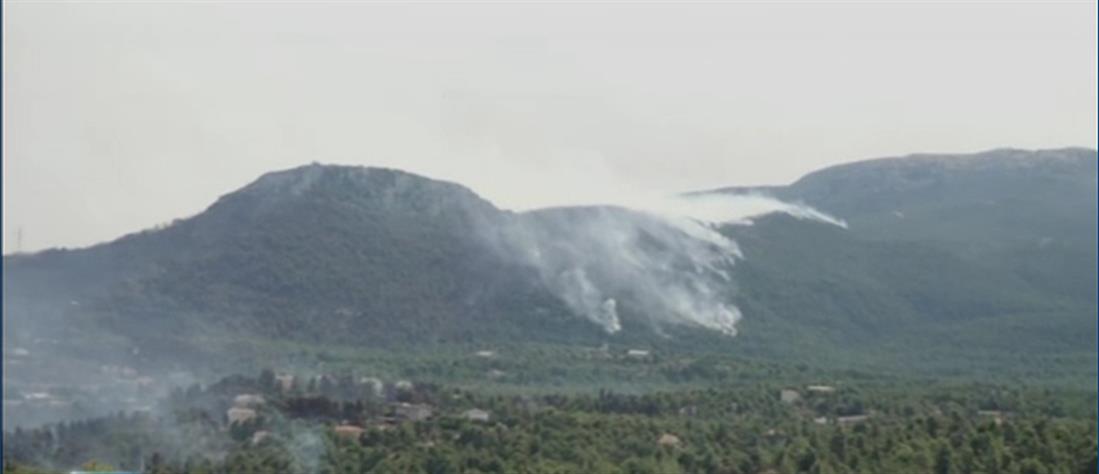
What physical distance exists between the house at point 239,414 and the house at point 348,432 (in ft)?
3.10

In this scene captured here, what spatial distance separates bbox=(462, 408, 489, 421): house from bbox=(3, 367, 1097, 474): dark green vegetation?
0.11ft

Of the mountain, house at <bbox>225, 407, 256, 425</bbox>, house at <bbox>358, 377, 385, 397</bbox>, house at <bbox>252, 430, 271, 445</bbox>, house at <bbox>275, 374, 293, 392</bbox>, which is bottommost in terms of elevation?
house at <bbox>252, 430, 271, 445</bbox>

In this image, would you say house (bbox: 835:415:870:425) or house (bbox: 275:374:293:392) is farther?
house (bbox: 275:374:293:392)

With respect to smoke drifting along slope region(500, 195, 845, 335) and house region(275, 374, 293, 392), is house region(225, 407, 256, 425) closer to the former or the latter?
house region(275, 374, 293, 392)

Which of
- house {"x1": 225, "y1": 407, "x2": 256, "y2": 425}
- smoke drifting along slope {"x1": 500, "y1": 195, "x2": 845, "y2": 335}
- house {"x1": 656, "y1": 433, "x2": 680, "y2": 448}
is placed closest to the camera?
house {"x1": 656, "y1": 433, "x2": 680, "y2": 448}

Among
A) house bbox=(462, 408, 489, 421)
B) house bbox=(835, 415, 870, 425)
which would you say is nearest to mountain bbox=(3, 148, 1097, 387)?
house bbox=(462, 408, 489, 421)

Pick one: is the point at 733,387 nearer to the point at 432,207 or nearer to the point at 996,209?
the point at 432,207

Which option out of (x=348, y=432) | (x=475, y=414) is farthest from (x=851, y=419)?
(x=348, y=432)

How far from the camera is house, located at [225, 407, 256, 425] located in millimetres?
17845

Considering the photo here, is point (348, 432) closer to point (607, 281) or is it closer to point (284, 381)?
point (284, 381)

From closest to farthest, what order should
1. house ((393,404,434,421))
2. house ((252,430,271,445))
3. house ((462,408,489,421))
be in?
house ((252,430,271,445)), house ((462,408,489,421)), house ((393,404,434,421))

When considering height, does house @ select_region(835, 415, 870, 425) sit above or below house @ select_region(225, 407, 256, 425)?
below

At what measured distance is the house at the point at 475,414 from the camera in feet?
62.1

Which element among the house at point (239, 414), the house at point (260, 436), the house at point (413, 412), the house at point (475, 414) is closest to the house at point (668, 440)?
the house at point (475, 414)
